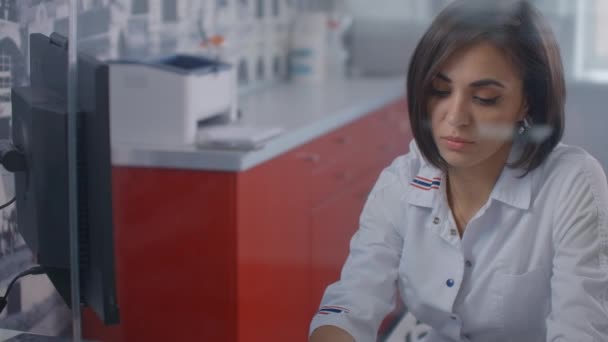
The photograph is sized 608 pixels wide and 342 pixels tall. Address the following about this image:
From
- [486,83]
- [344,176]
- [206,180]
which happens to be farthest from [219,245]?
[486,83]

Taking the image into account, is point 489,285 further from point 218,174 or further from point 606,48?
point 218,174

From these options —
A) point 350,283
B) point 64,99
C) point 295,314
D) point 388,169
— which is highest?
point 64,99

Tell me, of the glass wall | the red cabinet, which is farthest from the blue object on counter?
the red cabinet

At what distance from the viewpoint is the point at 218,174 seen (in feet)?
5.94

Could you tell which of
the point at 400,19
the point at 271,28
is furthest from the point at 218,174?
the point at 271,28

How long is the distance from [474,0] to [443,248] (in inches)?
13.1

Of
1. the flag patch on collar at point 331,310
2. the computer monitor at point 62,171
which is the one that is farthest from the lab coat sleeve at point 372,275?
the computer monitor at point 62,171

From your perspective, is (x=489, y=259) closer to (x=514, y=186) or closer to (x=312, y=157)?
(x=514, y=186)

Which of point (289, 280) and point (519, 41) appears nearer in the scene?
point (519, 41)

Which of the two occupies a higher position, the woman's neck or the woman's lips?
the woman's lips

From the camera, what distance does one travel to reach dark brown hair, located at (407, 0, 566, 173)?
1.02 meters

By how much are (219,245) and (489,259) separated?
83cm

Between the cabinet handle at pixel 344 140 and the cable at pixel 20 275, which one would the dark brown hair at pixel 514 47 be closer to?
the cable at pixel 20 275

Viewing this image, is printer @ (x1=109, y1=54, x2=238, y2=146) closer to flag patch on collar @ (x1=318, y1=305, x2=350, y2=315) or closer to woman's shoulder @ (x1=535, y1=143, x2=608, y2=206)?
flag patch on collar @ (x1=318, y1=305, x2=350, y2=315)
